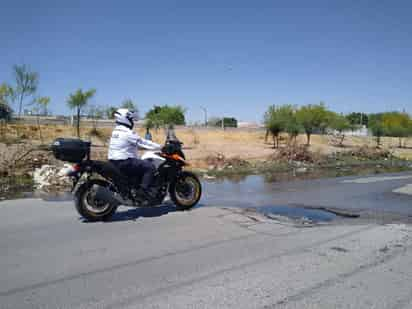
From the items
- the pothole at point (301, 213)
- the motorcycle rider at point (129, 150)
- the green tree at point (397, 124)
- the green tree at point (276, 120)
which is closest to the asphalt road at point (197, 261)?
the pothole at point (301, 213)

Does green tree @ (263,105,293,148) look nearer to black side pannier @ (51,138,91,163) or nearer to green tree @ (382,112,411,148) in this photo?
green tree @ (382,112,411,148)

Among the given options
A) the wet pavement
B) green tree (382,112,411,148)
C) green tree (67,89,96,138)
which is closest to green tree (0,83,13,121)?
green tree (67,89,96,138)

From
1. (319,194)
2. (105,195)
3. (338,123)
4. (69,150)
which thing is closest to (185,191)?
(105,195)

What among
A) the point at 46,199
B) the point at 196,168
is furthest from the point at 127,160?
the point at 196,168

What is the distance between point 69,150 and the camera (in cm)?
623

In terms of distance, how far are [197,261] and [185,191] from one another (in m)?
3.02

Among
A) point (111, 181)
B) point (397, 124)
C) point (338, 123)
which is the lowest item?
point (111, 181)

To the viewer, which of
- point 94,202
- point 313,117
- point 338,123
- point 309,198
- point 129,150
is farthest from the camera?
point 338,123

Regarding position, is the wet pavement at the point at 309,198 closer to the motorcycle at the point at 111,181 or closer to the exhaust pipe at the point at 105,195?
the motorcycle at the point at 111,181

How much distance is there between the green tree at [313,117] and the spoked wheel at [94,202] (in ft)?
144

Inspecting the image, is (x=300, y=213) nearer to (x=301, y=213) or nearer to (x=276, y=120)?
(x=301, y=213)

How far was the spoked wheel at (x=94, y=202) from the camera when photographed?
6.31 meters

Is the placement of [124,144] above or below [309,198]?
above

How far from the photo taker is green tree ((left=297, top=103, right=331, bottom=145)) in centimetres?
4951
